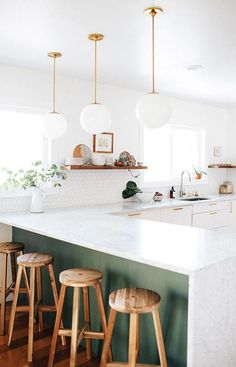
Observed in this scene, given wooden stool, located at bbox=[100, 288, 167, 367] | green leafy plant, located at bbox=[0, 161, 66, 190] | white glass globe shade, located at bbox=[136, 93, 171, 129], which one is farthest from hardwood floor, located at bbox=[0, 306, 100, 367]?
white glass globe shade, located at bbox=[136, 93, 171, 129]

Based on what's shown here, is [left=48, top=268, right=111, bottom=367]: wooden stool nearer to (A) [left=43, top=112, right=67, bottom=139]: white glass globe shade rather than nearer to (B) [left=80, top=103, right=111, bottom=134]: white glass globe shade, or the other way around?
(B) [left=80, top=103, right=111, bottom=134]: white glass globe shade

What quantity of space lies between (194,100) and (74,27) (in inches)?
138

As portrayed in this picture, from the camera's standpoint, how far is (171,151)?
5.84 meters

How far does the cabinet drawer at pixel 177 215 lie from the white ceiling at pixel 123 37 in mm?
1644

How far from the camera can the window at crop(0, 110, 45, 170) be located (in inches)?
153

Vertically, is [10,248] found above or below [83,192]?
below

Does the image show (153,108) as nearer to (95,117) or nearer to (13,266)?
(95,117)

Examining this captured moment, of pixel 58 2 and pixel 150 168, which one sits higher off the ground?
pixel 58 2

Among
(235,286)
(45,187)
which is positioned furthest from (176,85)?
(235,286)

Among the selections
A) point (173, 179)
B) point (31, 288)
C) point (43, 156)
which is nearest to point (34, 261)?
point (31, 288)

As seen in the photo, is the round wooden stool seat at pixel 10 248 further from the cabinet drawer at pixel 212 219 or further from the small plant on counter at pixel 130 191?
the cabinet drawer at pixel 212 219

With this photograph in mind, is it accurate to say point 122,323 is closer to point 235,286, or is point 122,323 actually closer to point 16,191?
point 235,286

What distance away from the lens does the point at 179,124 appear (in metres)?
5.88

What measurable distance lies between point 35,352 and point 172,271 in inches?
53.4
